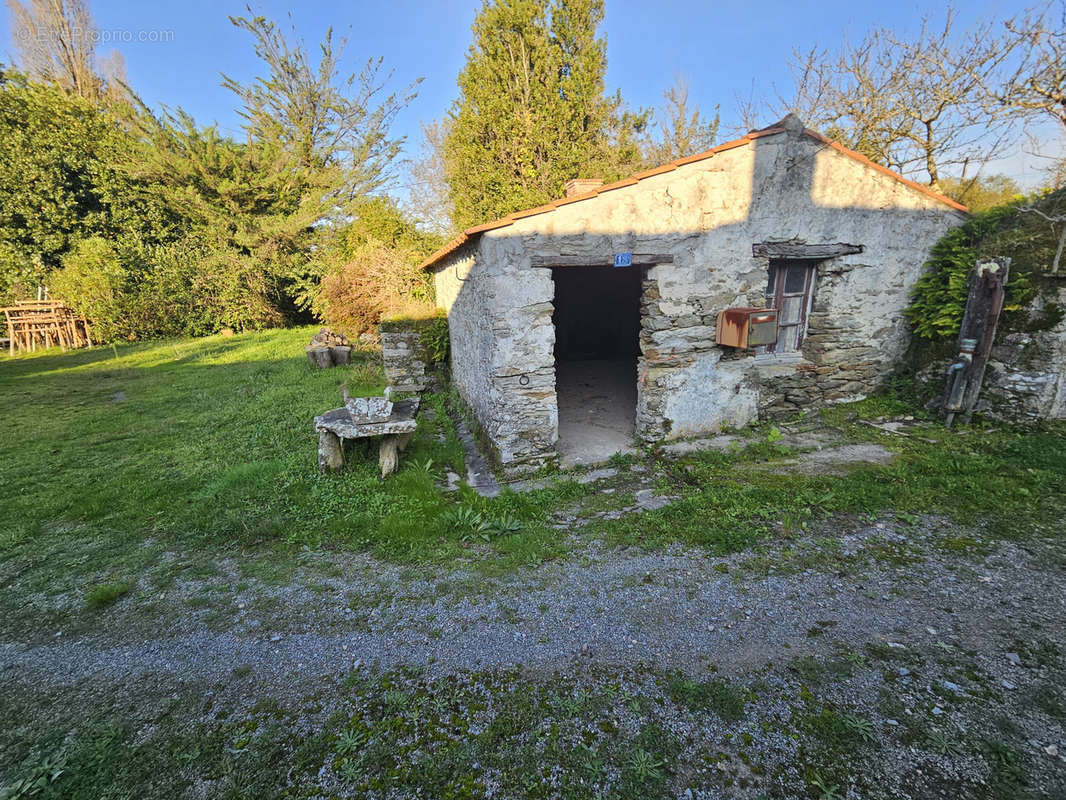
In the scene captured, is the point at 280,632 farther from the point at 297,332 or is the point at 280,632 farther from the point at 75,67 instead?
the point at 75,67

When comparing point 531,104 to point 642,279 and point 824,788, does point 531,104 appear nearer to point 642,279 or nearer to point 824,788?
point 642,279

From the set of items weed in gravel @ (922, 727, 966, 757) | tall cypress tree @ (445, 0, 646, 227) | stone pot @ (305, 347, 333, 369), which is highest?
tall cypress tree @ (445, 0, 646, 227)

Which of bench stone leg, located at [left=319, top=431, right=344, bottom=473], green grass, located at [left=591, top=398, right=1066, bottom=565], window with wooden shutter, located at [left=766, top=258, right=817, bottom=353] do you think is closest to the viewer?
green grass, located at [left=591, top=398, right=1066, bottom=565]

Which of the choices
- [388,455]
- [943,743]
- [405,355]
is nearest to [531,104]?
[405,355]

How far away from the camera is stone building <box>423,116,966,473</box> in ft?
17.4

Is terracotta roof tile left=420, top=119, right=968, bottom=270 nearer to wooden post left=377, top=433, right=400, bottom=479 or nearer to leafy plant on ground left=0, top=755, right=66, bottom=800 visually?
wooden post left=377, top=433, right=400, bottom=479

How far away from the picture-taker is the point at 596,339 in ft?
40.8

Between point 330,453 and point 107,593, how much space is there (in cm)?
247

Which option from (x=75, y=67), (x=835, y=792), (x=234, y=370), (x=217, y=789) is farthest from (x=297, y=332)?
(x=835, y=792)

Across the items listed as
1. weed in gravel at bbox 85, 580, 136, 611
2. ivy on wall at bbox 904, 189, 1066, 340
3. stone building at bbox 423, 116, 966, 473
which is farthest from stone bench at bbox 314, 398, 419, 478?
ivy on wall at bbox 904, 189, 1066, 340

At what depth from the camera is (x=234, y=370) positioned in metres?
12.7

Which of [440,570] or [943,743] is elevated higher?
[943,743]

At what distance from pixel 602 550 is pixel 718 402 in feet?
10.7

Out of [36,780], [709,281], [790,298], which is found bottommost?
[36,780]
